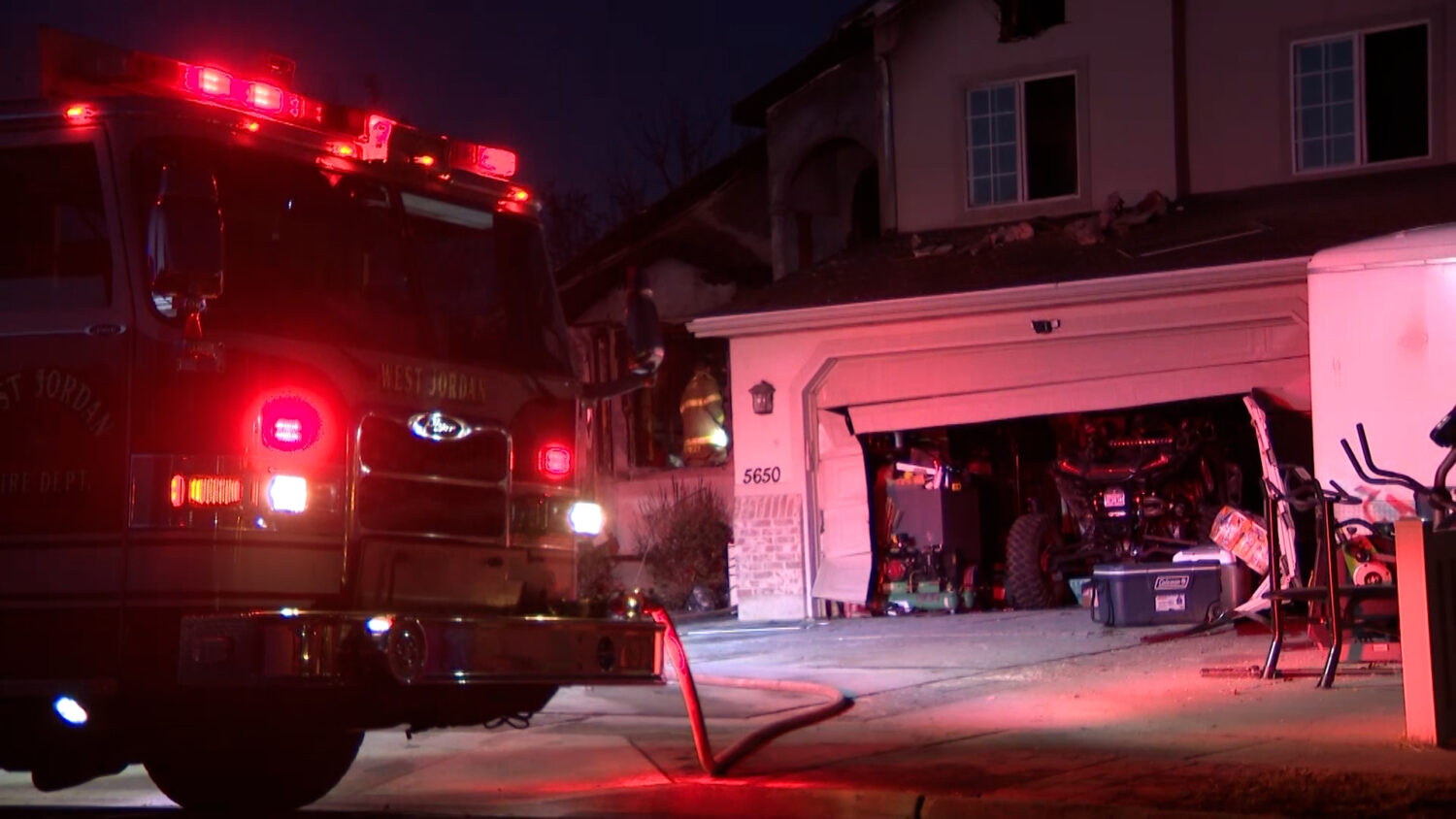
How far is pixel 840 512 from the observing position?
61.9 feet

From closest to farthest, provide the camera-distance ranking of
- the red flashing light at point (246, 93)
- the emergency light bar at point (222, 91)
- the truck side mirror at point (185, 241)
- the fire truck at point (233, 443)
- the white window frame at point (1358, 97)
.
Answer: the truck side mirror at point (185, 241) < the fire truck at point (233, 443) < the emergency light bar at point (222, 91) < the red flashing light at point (246, 93) < the white window frame at point (1358, 97)

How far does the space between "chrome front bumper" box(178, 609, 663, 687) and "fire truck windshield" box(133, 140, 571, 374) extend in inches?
46.8

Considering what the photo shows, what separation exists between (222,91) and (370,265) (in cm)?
99

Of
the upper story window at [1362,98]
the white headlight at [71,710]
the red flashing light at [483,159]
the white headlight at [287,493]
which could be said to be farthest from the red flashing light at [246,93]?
the upper story window at [1362,98]

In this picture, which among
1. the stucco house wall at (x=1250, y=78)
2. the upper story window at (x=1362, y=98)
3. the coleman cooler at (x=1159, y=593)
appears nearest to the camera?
the coleman cooler at (x=1159, y=593)

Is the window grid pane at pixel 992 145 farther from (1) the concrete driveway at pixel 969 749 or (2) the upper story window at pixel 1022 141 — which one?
(1) the concrete driveway at pixel 969 749

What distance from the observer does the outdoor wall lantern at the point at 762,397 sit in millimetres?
18812

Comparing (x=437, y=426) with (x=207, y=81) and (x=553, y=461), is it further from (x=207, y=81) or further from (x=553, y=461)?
(x=207, y=81)

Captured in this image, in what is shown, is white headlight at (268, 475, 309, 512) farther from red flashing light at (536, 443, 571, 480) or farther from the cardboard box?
the cardboard box

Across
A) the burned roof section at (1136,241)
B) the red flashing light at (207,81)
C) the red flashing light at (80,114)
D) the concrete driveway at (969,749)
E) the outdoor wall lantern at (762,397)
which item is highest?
the burned roof section at (1136,241)

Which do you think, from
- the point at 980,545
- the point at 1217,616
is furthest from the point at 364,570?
the point at 980,545

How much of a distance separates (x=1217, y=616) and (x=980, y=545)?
177 inches

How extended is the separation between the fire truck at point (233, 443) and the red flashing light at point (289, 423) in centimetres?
1

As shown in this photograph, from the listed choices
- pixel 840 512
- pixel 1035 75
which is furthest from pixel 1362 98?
pixel 840 512
